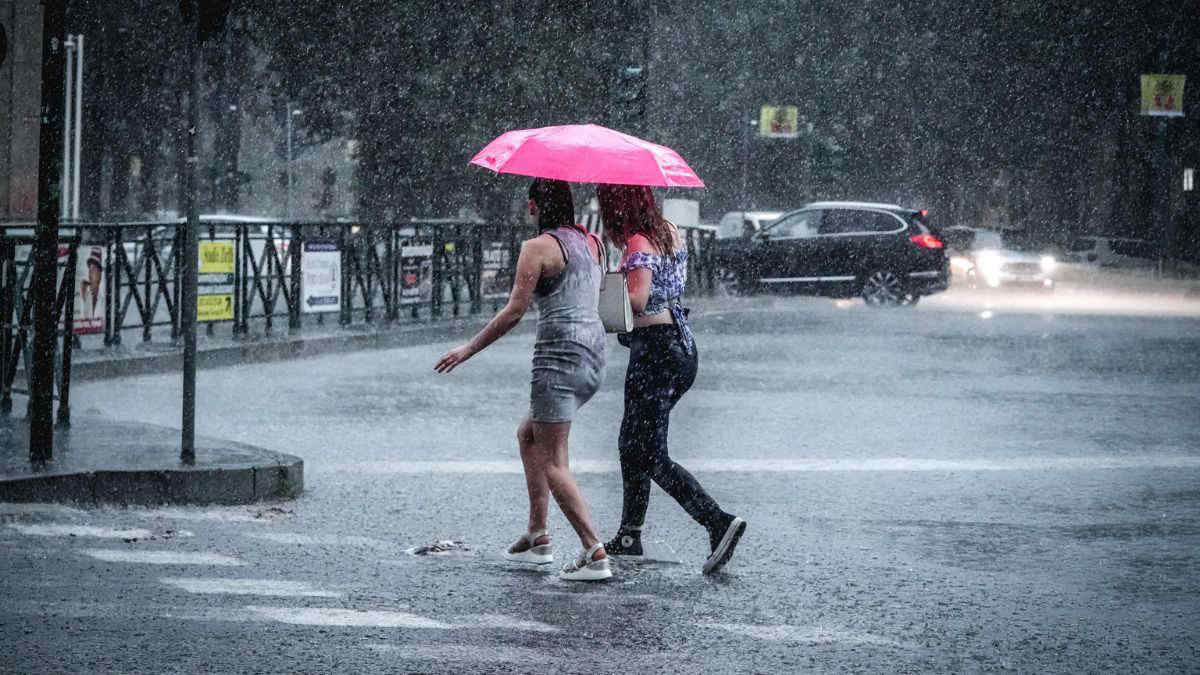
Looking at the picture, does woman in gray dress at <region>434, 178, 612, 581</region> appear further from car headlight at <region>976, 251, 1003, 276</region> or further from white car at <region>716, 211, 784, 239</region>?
car headlight at <region>976, 251, 1003, 276</region>

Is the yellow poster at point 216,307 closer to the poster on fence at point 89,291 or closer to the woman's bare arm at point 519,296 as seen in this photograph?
the poster on fence at point 89,291

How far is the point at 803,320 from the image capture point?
24531mm

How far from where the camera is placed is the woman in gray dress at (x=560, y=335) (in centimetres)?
699

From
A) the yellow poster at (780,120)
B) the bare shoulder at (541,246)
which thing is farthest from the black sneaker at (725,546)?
the yellow poster at (780,120)

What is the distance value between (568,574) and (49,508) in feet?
8.99

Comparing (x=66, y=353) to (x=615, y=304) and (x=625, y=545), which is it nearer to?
(x=625, y=545)

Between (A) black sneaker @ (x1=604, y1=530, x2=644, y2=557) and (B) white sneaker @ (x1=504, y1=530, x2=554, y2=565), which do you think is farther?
(A) black sneaker @ (x1=604, y1=530, x2=644, y2=557)

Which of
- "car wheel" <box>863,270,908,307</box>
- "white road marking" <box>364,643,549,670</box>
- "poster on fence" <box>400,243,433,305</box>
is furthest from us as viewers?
"car wheel" <box>863,270,908,307</box>

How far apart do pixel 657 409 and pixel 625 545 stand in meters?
0.61

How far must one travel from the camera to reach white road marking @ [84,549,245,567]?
23.6ft

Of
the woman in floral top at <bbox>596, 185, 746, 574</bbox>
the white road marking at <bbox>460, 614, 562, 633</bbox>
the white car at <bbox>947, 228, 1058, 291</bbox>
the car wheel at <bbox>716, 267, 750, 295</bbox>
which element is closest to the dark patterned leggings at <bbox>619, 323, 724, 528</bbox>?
the woman in floral top at <bbox>596, 185, 746, 574</bbox>

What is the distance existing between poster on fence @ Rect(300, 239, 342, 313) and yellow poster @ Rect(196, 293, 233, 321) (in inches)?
50.6

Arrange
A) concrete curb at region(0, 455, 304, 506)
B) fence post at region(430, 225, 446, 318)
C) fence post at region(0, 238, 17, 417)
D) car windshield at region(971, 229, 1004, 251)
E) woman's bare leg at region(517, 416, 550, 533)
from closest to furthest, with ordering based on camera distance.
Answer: woman's bare leg at region(517, 416, 550, 533)
concrete curb at region(0, 455, 304, 506)
fence post at region(0, 238, 17, 417)
fence post at region(430, 225, 446, 318)
car windshield at region(971, 229, 1004, 251)

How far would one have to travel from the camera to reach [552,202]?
7074 mm
